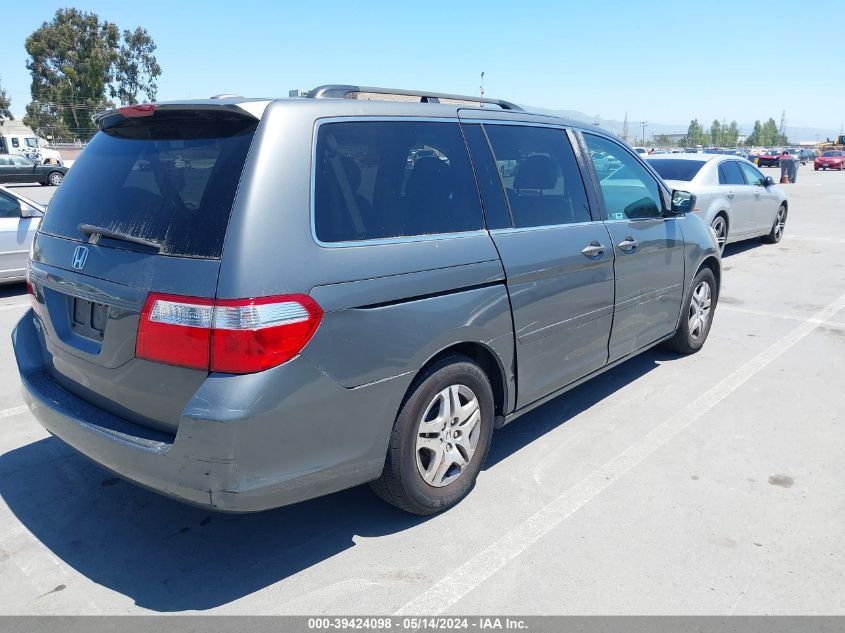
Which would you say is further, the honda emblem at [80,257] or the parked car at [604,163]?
the parked car at [604,163]

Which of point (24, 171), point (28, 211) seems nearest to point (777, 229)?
point (28, 211)

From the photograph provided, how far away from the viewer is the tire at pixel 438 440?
120 inches

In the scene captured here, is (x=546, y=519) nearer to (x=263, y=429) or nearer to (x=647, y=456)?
(x=647, y=456)

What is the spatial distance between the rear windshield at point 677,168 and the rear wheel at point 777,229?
3.25 m

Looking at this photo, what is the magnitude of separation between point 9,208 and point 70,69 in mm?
59196

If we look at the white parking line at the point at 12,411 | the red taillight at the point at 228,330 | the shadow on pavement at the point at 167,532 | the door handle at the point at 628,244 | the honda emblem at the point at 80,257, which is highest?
the honda emblem at the point at 80,257

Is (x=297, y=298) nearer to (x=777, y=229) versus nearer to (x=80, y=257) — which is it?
(x=80, y=257)

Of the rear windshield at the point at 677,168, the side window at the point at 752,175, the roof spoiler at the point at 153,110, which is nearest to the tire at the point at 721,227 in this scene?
the rear windshield at the point at 677,168

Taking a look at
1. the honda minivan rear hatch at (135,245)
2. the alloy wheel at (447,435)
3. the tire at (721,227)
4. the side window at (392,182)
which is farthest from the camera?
the tire at (721,227)

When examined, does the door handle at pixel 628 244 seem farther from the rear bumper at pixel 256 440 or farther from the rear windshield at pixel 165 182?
the rear windshield at pixel 165 182

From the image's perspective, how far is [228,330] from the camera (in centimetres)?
245

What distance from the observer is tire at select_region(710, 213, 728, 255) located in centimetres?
1041

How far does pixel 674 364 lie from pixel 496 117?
3.00 m

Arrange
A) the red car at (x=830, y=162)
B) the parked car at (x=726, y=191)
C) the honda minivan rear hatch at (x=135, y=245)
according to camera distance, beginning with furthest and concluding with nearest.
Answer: the red car at (x=830, y=162) → the parked car at (x=726, y=191) → the honda minivan rear hatch at (x=135, y=245)
